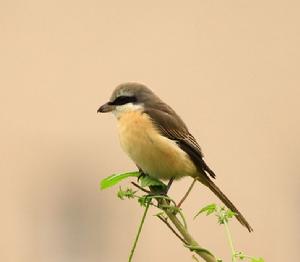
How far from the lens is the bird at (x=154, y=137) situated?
2.49 m

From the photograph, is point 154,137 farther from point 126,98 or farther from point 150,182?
point 150,182

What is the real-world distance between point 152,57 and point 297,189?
240 centimetres

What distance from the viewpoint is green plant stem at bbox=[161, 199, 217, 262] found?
1.44 m

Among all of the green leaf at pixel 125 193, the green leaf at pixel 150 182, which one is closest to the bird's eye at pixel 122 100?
the green leaf at pixel 150 182

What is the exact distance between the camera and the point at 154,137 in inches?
107

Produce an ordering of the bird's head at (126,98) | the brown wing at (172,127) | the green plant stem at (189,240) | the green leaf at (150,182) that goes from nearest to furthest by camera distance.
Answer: the green plant stem at (189,240)
the green leaf at (150,182)
the bird's head at (126,98)
the brown wing at (172,127)

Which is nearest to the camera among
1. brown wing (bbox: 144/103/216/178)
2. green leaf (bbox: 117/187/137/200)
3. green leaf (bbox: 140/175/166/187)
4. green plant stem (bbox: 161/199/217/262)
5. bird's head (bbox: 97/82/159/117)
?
green plant stem (bbox: 161/199/217/262)

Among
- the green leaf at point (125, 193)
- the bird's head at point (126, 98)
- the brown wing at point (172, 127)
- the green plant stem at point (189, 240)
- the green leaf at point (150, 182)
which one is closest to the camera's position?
the green plant stem at point (189, 240)

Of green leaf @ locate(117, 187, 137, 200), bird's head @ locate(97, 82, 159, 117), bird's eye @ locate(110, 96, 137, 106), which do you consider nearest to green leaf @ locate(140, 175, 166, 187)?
green leaf @ locate(117, 187, 137, 200)

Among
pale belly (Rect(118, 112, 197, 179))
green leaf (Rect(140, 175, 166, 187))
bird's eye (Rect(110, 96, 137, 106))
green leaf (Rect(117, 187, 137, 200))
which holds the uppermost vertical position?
bird's eye (Rect(110, 96, 137, 106))

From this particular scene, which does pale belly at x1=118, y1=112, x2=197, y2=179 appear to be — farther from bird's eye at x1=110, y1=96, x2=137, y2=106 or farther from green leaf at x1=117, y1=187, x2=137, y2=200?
green leaf at x1=117, y1=187, x2=137, y2=200

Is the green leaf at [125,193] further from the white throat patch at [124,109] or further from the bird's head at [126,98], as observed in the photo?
the white throat patch at [124,109]

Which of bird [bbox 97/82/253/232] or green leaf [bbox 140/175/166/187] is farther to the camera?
bird [bbox 97/82/253/232]

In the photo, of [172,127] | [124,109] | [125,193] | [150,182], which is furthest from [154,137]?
[125,193]
